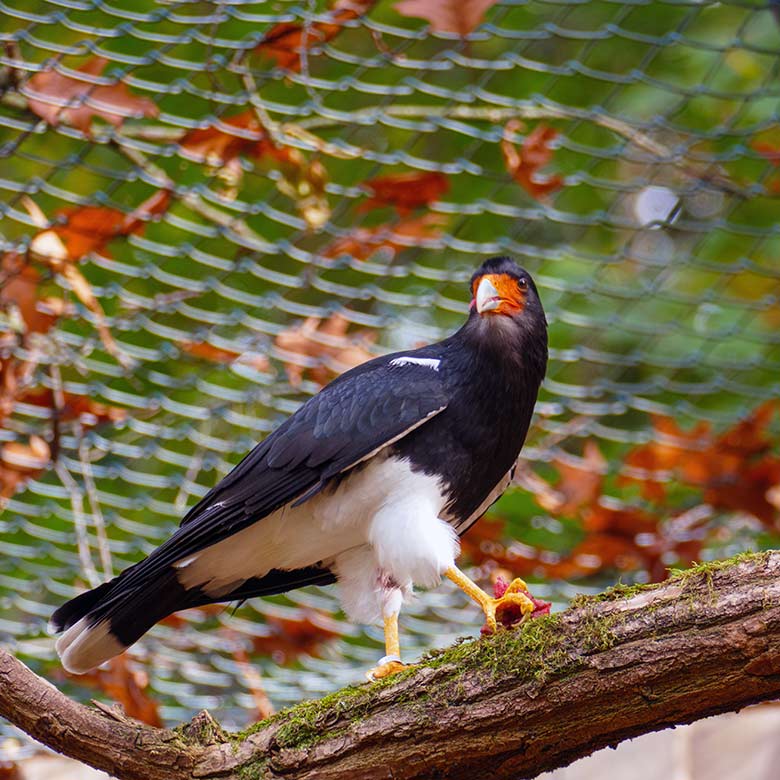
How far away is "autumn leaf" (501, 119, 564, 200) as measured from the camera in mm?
4340

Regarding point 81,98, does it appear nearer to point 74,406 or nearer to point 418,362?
point 74,406

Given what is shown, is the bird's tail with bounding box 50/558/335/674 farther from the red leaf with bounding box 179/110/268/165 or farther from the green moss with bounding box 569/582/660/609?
the red leaf with bounding box 179/110/268/165

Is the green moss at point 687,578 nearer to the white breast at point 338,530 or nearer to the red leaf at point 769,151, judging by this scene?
the white breast at point 338,530

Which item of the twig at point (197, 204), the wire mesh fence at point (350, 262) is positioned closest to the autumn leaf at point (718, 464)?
the wire mesh fence at point (350, 262)

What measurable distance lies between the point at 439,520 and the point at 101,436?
2022 millimetres

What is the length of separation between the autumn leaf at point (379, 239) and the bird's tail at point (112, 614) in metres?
1.61

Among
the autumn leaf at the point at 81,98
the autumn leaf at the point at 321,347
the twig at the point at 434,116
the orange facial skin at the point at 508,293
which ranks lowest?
the autumn leaf at the point at 321,347

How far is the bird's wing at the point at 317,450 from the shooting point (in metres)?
3.09

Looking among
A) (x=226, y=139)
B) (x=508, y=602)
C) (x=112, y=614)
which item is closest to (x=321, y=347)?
(x=226, y=139)

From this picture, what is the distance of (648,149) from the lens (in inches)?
177

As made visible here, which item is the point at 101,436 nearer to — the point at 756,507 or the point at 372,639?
the point at 372,639

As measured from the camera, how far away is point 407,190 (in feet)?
14.5

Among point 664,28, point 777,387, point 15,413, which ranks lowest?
point 777,387

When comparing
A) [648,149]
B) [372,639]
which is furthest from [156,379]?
[648,149]
